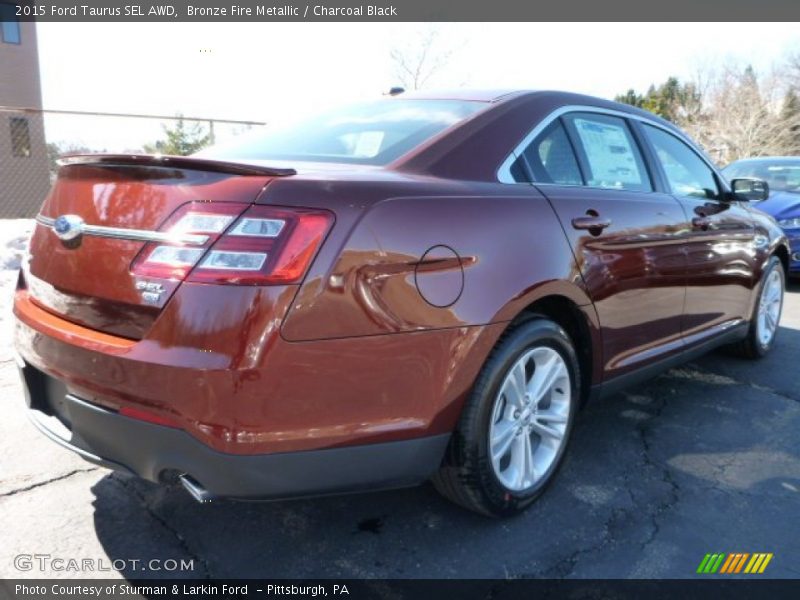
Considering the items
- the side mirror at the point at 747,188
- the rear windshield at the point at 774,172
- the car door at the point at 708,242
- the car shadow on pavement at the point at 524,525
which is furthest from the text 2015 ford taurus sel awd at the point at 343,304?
the rear windshield at the point at 774,172

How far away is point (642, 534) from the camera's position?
236 cm

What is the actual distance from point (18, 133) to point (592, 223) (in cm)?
1308

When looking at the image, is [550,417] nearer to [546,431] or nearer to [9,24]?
[546,431]

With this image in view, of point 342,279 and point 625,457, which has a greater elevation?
point 342,279

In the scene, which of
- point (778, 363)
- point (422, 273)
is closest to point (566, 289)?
point (422, 273)

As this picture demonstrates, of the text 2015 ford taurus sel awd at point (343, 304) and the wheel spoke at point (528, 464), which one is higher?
the text 2015 ford taurus sel awd at point (343, 304)

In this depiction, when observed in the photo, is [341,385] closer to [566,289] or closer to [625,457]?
[566,289]

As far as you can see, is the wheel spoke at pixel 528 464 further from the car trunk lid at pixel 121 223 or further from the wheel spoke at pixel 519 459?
the car trunk lid at pixel 121 223

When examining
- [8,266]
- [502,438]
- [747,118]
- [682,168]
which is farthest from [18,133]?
[747,118]

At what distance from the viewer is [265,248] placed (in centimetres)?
173

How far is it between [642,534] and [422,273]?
132 cm

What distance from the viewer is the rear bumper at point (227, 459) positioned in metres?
1.75

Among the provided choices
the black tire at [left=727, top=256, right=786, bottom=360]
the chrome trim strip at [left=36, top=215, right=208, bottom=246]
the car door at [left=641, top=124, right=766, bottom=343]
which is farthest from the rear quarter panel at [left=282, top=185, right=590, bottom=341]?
the black tire at [left=727, top=256, right=786, bottom=360]

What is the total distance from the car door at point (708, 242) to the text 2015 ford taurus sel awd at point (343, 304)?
0.77 m
